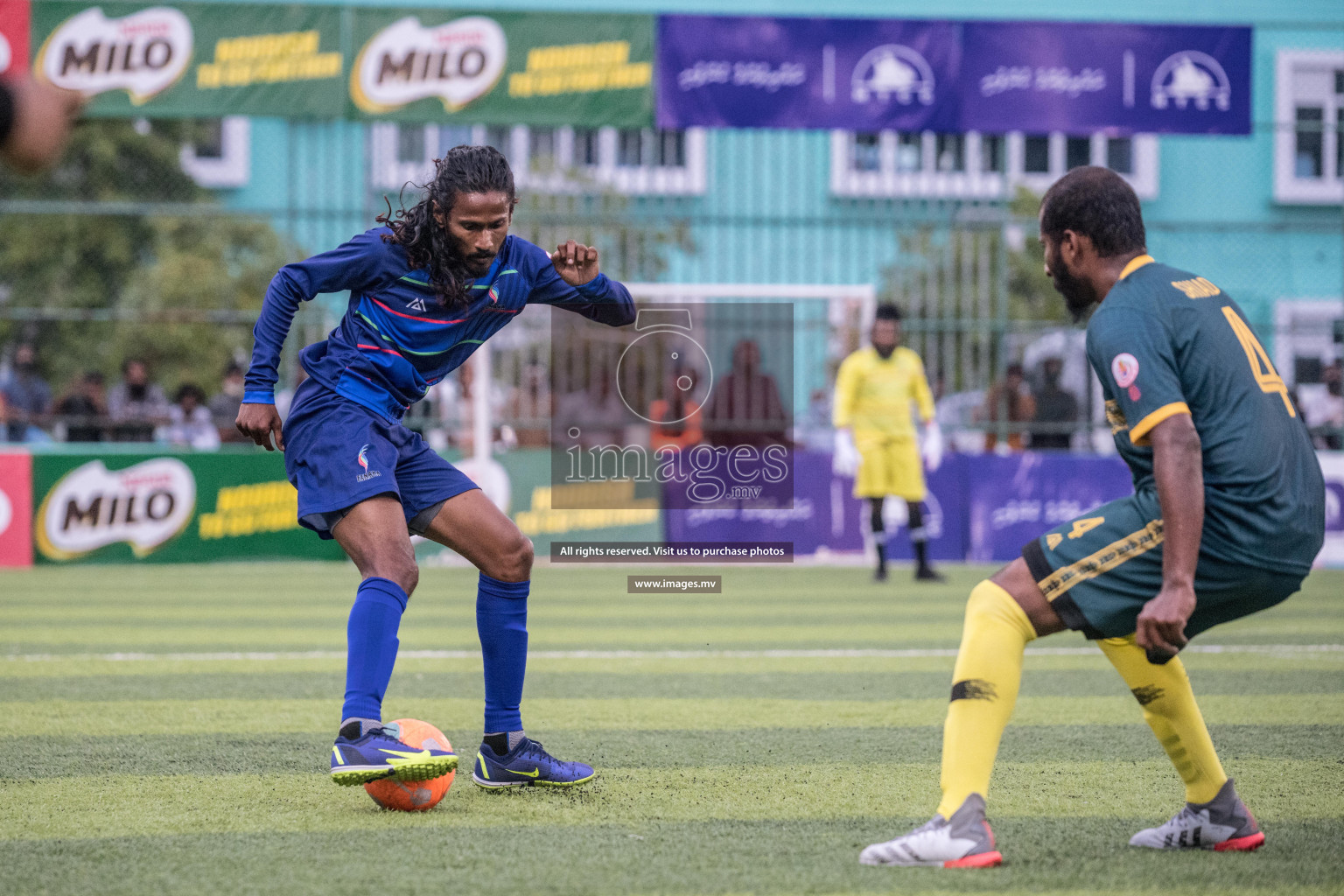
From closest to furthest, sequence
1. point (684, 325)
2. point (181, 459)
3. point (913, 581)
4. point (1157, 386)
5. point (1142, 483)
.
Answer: point (1157, 386) < point (1142, 483) < point (913, 581) < point (181, 459) < point (684, 325)

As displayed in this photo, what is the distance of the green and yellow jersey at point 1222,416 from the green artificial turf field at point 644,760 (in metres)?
0.80

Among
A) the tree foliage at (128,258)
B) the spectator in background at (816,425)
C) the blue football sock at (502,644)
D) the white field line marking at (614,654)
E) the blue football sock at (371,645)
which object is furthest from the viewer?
the tree foliage at (128,258)

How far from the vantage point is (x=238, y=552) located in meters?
15.2

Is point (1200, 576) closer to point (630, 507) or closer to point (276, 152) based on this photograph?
point (630, 507)

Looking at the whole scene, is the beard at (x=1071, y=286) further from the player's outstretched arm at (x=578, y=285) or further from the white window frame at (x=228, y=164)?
the white window frame at (x=228, y=164)

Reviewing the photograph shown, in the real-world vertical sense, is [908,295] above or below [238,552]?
above

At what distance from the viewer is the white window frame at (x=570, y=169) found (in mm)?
16344

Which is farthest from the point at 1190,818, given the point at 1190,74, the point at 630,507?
the point at 1190,74

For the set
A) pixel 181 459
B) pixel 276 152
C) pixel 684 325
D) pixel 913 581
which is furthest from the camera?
pixel 276 152

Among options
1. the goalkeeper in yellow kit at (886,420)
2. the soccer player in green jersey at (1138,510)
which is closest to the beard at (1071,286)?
the soccer player in green jersey at (1138,510)

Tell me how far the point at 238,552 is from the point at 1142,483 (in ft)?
42.2

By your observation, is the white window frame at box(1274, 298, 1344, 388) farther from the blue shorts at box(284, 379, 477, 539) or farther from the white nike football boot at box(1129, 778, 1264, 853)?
the blue shorts at box(284, 379, 477, 539)

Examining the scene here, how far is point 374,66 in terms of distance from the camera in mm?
14797

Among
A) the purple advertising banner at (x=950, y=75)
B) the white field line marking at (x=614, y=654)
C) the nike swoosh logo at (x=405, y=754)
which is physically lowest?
the white field line marking at (x=614, y=654)
